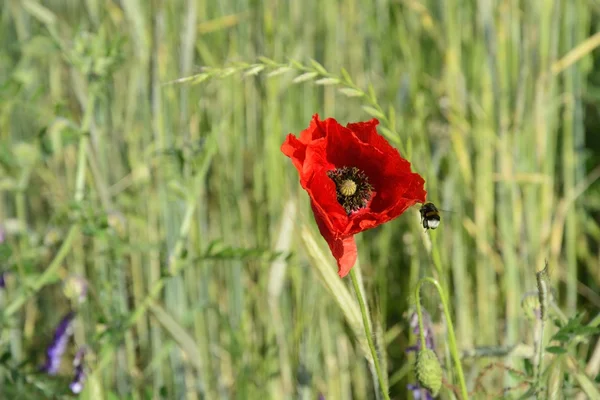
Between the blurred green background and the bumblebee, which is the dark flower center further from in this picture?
the blurred green background

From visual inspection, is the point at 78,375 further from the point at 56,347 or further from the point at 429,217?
the point at 429,217

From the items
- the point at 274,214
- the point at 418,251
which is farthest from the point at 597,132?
the point at 274,214

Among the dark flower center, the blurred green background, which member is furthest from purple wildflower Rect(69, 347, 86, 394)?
the dark flower center

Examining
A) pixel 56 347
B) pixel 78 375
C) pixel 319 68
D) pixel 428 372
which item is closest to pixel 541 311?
pixel 428 372

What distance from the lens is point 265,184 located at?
1.23m

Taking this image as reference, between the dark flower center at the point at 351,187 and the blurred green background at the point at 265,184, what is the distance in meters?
0.32

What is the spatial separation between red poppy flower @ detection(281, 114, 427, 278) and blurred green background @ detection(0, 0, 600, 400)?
1.06ft

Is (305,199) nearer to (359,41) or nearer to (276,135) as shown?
(276,135)

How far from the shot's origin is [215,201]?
129 centimetres

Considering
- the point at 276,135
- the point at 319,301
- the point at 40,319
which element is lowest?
the point at 40,319

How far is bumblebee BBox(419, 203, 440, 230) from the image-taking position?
60cm

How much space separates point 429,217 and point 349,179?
7 centimetres

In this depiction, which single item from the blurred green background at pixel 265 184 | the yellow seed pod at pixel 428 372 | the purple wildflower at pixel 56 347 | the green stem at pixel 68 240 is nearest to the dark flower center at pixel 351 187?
the yellow seed pod at pixel 428 372

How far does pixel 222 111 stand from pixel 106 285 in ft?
1.36
